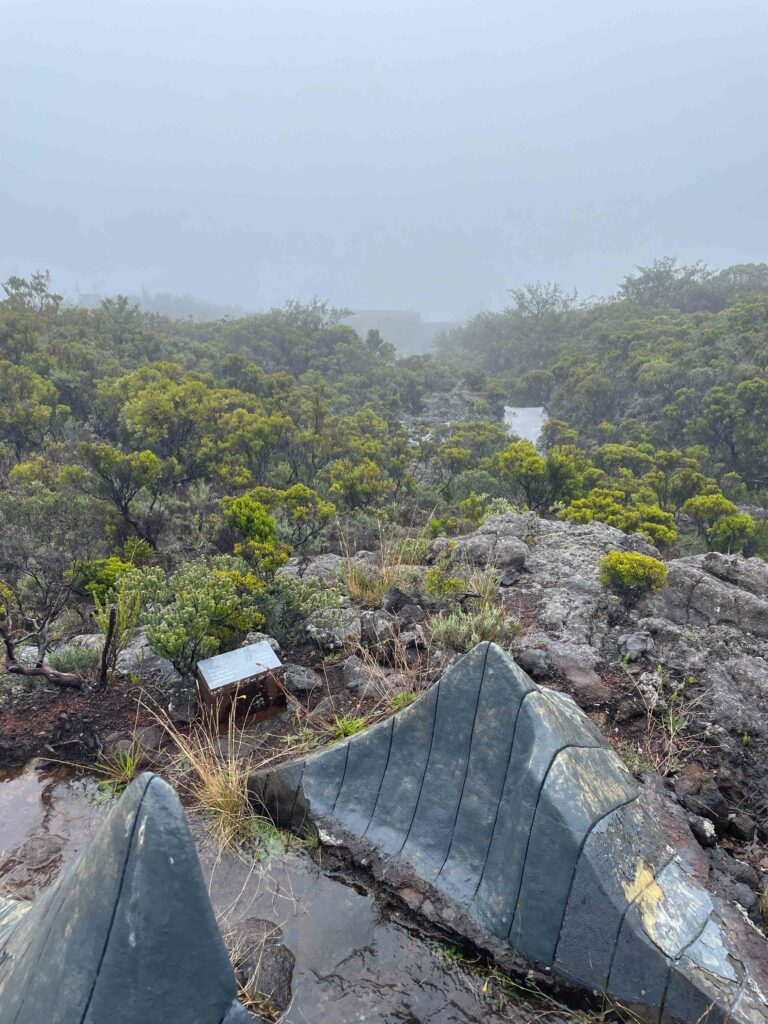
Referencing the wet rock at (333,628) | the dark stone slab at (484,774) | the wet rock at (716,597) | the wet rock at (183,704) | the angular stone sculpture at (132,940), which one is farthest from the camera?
the wet rock at (716,597)

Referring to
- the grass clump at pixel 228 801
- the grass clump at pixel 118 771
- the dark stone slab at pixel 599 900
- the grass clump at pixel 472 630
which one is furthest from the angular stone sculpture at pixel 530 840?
the grass clump at pixel 472 630

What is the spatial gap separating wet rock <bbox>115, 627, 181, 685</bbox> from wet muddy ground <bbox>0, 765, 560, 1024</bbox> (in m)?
1.08

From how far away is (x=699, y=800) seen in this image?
3.55 metres

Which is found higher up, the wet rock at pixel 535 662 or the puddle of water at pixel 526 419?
the puddle of water at pixel 526 419

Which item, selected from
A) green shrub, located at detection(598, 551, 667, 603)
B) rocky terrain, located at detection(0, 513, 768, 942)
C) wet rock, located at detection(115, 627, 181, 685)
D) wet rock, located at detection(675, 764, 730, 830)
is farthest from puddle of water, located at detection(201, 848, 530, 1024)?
green shrub, located at detection(598, 551, 667, 603)

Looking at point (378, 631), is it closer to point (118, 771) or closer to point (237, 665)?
point (237, 665)

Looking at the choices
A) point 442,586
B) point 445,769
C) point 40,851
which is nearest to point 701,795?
point 445,769

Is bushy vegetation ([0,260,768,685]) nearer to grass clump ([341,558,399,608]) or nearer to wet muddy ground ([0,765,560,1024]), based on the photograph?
grass clump ([341,558,399,608])

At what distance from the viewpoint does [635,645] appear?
16.0 feet

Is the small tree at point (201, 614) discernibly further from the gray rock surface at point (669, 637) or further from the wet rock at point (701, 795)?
the wet rock at point (701, 795)

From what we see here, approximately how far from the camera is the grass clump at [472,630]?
4.80m

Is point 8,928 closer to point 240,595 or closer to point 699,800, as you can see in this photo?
point 240,595

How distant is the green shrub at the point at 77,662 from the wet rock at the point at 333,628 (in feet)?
5.92

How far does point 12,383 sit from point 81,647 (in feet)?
27.8
